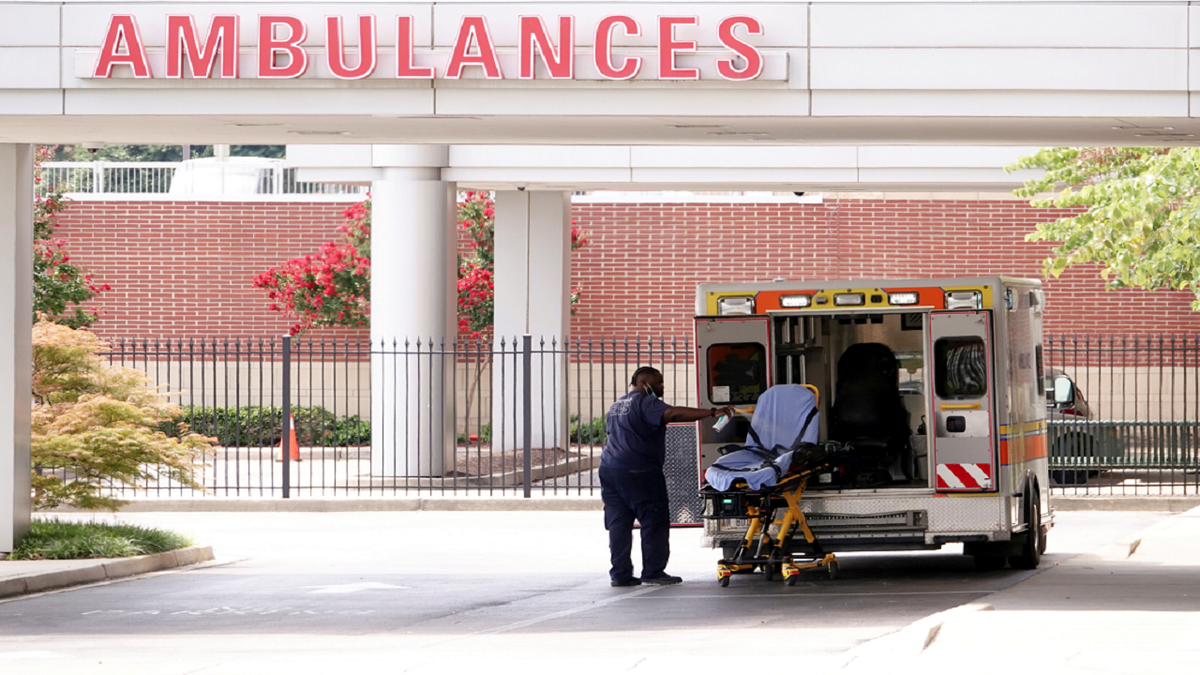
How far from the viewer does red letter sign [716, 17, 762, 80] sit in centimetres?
1295

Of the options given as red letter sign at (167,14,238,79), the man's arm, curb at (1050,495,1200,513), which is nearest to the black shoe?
the man's arm

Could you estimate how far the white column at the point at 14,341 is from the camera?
14938mm

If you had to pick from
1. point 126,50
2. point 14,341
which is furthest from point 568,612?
point 14,341

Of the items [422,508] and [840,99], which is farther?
[422,508]

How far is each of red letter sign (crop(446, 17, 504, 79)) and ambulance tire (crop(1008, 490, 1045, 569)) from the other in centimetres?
569

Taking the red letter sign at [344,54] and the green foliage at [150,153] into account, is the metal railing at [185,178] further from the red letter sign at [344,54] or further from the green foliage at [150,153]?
the green foliage at [150,153]

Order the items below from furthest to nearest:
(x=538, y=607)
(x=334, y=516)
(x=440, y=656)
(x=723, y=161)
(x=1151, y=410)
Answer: (x=1151, y=410) → (x=723, y=161) → (x=334, y=516) → (x=538, y=607) → (x=440, y=656)

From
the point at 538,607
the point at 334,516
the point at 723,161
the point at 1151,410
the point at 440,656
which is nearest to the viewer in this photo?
the point at 440,656

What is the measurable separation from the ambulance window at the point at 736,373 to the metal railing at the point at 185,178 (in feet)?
73.5

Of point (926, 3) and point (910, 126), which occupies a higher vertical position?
point (926, 3)

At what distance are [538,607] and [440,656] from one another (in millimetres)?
2809

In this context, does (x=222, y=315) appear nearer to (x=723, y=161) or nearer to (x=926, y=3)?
(x=723, y=161)

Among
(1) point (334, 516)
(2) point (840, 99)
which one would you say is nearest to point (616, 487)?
(2) point (840, 99)

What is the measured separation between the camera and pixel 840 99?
1301cm
